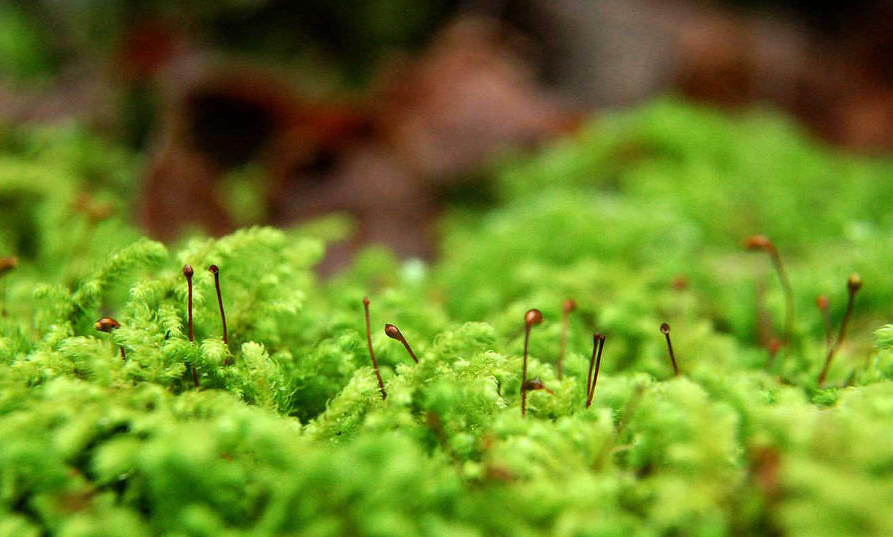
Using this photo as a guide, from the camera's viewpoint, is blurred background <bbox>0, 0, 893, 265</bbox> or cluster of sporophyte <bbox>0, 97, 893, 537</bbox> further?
blurred background <bbox>0, 0, 893, 265</bbox>

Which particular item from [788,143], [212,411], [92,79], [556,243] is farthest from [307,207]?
[788,143]

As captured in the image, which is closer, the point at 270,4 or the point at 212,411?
the point at 212,411

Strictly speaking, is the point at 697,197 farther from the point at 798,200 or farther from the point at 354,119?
the point at 354,119

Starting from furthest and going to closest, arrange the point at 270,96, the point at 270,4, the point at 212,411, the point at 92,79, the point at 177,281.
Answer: the point at 270,4 < the point at 92,79 < the point at 270,96 < the point at 177,281 < the point at 212,411

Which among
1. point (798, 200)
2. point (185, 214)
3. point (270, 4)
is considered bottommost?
point (798, 200)

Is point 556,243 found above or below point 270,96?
below
